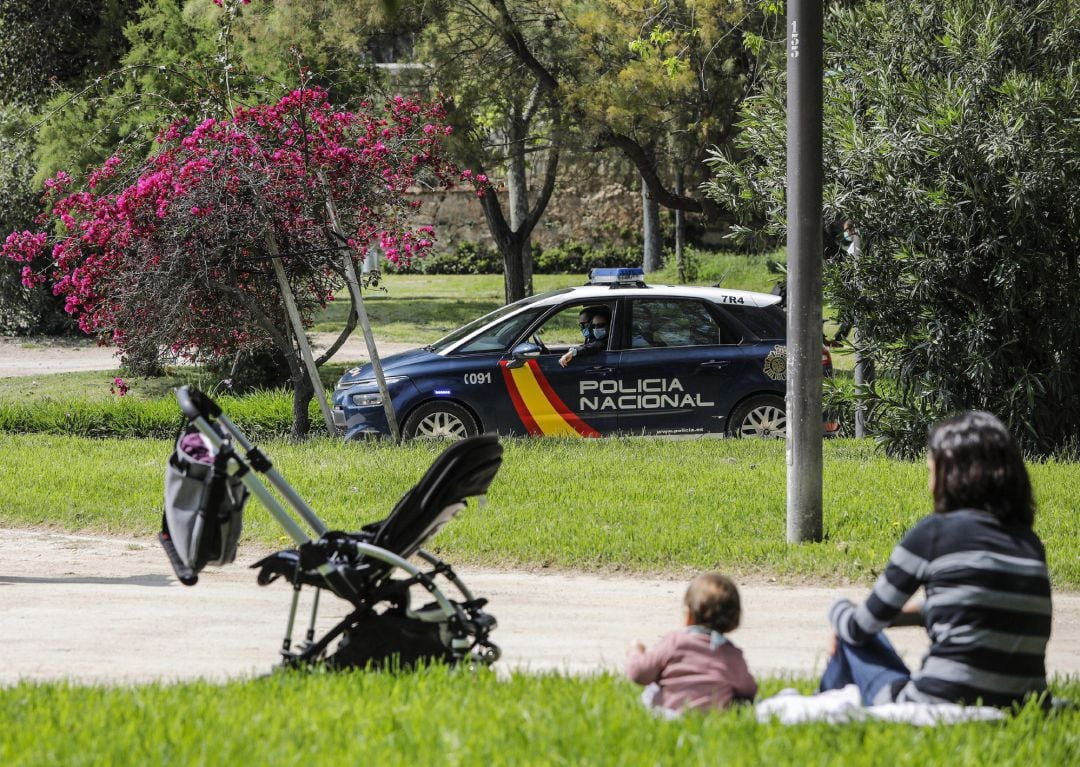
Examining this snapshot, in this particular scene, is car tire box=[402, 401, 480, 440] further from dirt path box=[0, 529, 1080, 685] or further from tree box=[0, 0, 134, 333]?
tree box=[0, 0, 134, 333]

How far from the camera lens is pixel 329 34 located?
18.8 meters

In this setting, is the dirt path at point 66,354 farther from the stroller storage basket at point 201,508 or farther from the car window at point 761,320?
the stroller storage basket at point 201,508

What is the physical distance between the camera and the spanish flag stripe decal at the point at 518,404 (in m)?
12.4

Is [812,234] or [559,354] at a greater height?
[812,234]

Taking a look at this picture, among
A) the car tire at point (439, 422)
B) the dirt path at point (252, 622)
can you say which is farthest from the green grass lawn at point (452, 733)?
the car tire at point (439, 422)

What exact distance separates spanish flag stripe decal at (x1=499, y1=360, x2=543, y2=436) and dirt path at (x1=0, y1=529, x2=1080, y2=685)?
4.66 meters

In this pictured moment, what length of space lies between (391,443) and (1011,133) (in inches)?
232

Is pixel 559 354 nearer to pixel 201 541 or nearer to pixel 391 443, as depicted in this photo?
pixel 391 443

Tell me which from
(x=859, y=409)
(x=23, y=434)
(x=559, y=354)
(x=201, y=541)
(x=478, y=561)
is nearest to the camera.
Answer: (x=201, y=541)

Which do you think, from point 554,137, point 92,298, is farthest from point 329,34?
point 92,298

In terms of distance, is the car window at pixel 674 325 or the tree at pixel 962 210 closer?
the tree at pixel 962 210

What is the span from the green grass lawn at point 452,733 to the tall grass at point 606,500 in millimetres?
3066

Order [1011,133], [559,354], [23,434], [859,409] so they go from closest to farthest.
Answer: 1. [1011,133]
2. [859,409]
3. [559,354]
4. [23,434]

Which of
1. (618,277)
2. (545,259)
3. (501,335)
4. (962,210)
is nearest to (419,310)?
(545,259)
